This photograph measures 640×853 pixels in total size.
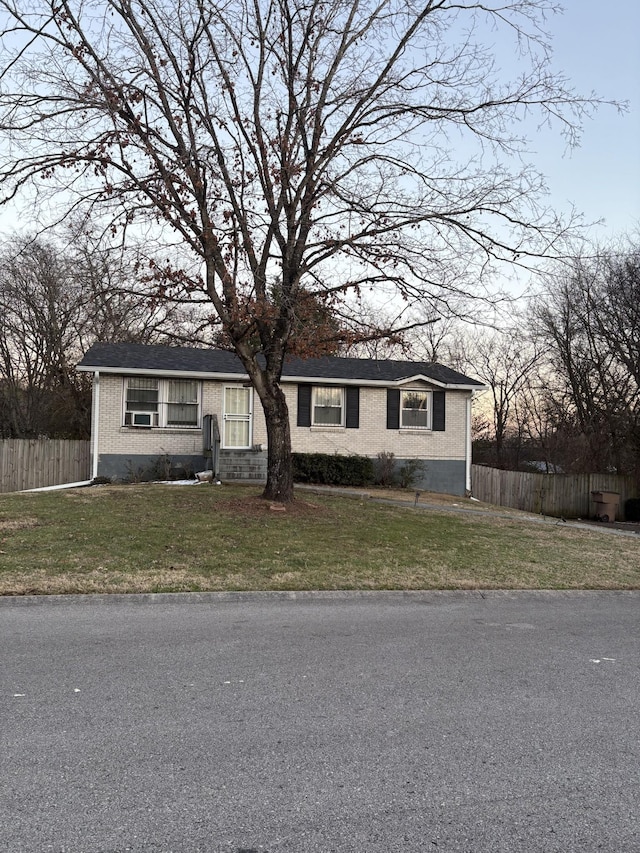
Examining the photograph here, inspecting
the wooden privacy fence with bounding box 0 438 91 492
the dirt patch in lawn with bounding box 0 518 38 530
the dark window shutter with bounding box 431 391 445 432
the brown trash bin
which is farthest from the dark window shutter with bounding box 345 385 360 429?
the dirt patch in lawn with bounding box 0 518 38 530

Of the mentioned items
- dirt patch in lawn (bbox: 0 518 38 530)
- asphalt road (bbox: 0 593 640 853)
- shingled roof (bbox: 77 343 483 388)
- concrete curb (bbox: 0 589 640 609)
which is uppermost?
shingled roof (bbox: 77 343 483 388)

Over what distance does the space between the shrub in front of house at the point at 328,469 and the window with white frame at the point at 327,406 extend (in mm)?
1572

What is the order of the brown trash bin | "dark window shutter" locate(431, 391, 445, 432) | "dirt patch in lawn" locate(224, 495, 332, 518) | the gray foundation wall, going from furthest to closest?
the brown trash bin, "dark window shutter" locate(431, 391, 445, 432), the gray foundation wall, "dirt patch in lawn" locate(224, 495, 332, 518)

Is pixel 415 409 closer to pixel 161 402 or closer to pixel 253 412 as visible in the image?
pixel 253 412

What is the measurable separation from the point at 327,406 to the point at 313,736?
19.3 m

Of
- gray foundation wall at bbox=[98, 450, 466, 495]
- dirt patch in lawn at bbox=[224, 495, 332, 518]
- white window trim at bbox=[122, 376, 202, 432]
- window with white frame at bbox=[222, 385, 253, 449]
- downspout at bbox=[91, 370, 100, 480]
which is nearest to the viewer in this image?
dirt patch in lawn at bbox=[224, 495, 332, 518]

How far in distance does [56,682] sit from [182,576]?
4.04m

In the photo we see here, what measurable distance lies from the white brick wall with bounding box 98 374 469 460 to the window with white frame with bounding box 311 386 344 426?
1.03 feet

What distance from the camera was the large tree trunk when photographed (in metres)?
14.3

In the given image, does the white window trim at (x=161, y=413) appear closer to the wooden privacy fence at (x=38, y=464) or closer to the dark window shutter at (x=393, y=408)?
the wooden privacy fence at (x=38, y=464)

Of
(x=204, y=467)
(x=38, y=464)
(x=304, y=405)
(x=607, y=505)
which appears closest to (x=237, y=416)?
(x=204, y=467)

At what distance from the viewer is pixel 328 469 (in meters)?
21.6

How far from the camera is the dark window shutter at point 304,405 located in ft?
74.8

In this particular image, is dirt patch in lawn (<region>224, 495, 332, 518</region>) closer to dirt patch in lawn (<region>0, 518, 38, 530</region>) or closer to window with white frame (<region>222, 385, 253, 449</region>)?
dirt patch in lawn (<region>0, 518, 38, 530</region>)
